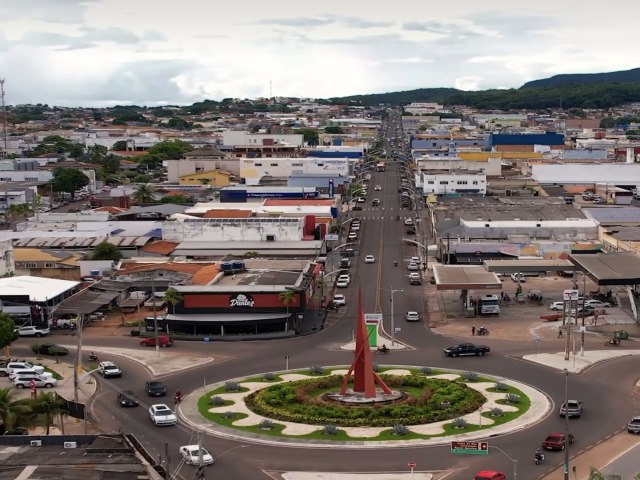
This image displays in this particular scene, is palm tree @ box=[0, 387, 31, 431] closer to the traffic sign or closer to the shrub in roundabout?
the shrub in roundabout

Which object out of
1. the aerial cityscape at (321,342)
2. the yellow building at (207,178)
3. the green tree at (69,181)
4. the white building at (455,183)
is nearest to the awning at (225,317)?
the aerial cityscape at (321,342)

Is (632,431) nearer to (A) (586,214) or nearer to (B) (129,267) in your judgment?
(B) (129,267)

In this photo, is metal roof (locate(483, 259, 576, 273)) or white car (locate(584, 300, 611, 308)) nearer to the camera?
white car (locate(584, 300, 611, 308))

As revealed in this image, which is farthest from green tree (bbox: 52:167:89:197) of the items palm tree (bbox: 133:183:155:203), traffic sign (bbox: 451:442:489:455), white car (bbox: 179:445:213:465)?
traffic sign (bbox: 451:442:489:455)

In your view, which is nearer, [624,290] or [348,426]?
[348,426]

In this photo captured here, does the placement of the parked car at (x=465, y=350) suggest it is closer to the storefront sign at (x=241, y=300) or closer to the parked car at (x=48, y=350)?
the storefront sign at (x=241, y=300)

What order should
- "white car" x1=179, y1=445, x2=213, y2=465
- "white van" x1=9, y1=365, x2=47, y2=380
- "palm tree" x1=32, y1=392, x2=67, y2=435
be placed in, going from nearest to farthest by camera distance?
"white car" x1=179, y1=445, x2=213, y2=465 → "palm tree" x1=32, y1=392, x2=67, y2=435 → "white van" x1=9, y1=365, x2=47, y2=380

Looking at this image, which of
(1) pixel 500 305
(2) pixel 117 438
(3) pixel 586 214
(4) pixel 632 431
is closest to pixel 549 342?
(1) pixel 500 305
